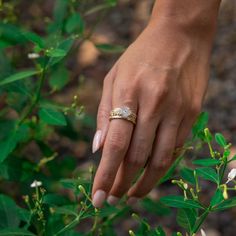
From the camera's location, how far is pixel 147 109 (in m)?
1.26

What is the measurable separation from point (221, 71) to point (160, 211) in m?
1.67

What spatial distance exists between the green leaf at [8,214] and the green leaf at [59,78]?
0.55m

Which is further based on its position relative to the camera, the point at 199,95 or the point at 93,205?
the point at 199,95

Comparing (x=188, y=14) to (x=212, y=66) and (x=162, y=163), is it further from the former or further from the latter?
(x=212, y=66)

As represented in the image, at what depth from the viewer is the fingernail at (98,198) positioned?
1.21 meters

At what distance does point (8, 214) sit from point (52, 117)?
255mm

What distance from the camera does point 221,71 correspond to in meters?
3.18

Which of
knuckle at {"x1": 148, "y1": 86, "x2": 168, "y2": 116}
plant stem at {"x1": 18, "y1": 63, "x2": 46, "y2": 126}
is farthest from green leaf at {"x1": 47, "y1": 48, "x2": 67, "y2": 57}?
knuckle at {"x1": 148, "y1": 86, "x2": 168, "y2": 116}

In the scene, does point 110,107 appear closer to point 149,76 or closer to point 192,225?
point 149,76

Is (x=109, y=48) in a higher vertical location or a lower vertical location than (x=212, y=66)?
higher

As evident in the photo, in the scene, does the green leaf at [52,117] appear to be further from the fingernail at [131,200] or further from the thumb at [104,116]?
the fingernail at [131,200]

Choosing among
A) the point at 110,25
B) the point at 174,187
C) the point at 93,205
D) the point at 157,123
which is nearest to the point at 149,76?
the point at 157,123

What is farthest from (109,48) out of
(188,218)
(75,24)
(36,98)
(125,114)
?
(188,218)

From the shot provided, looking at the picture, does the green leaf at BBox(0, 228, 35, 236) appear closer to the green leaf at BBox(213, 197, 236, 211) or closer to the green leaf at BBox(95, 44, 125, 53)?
the green leaf at BBox(213, 197, 236, 211)
